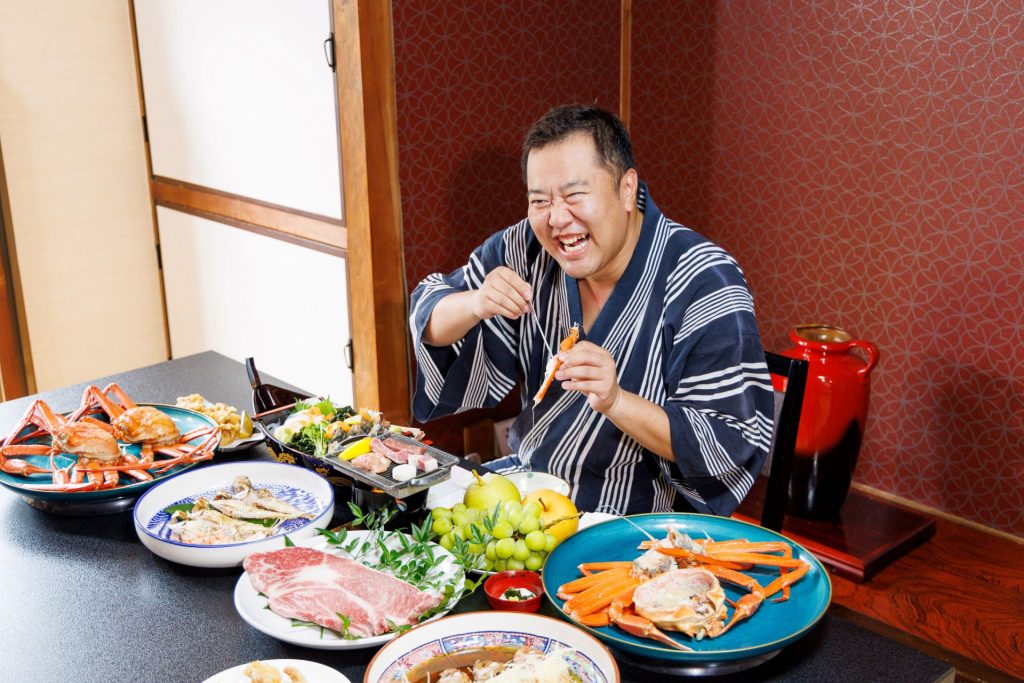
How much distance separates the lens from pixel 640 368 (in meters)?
2.00

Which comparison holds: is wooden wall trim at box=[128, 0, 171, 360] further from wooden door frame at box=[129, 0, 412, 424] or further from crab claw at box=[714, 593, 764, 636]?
crab claw at box=[714, 593, 764, 636]

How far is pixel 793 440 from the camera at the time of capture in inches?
75.9

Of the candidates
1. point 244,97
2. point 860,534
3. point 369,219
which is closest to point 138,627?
point 369,219

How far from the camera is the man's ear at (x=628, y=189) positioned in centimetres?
195

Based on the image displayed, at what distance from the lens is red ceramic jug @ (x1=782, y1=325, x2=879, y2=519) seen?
10.1 feet

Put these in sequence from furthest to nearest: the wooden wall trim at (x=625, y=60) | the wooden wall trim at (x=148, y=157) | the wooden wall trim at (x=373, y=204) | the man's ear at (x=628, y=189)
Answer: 1. the wooden wall trim at (x=148, y=157)
2. the wooden wall trim at (x=625, y=60)
3. the wooden wall trim at (x=373, y=204)
4. the man's ear at (x=628, y=189)

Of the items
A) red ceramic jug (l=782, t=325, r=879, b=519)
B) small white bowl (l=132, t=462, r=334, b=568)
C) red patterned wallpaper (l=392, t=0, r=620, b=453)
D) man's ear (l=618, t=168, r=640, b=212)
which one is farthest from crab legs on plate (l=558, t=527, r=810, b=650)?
red patterned wallpaper (l=392, t=0, r=620, b=453)

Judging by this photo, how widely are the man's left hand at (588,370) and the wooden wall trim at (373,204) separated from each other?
1.44 m

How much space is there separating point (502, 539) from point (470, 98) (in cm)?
202

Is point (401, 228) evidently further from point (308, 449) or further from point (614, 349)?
point (308, 449)

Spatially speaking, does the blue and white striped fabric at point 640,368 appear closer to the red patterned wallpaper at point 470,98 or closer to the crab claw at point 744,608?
the crab claw at point 744,608

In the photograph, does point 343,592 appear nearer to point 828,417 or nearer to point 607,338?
point 607,338

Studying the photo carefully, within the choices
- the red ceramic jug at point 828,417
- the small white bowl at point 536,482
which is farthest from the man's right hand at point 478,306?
the red ceramic jug at point 828,417

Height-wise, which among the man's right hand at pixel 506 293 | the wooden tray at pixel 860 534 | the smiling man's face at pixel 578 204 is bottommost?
the wooden tray at pixel 860 534
